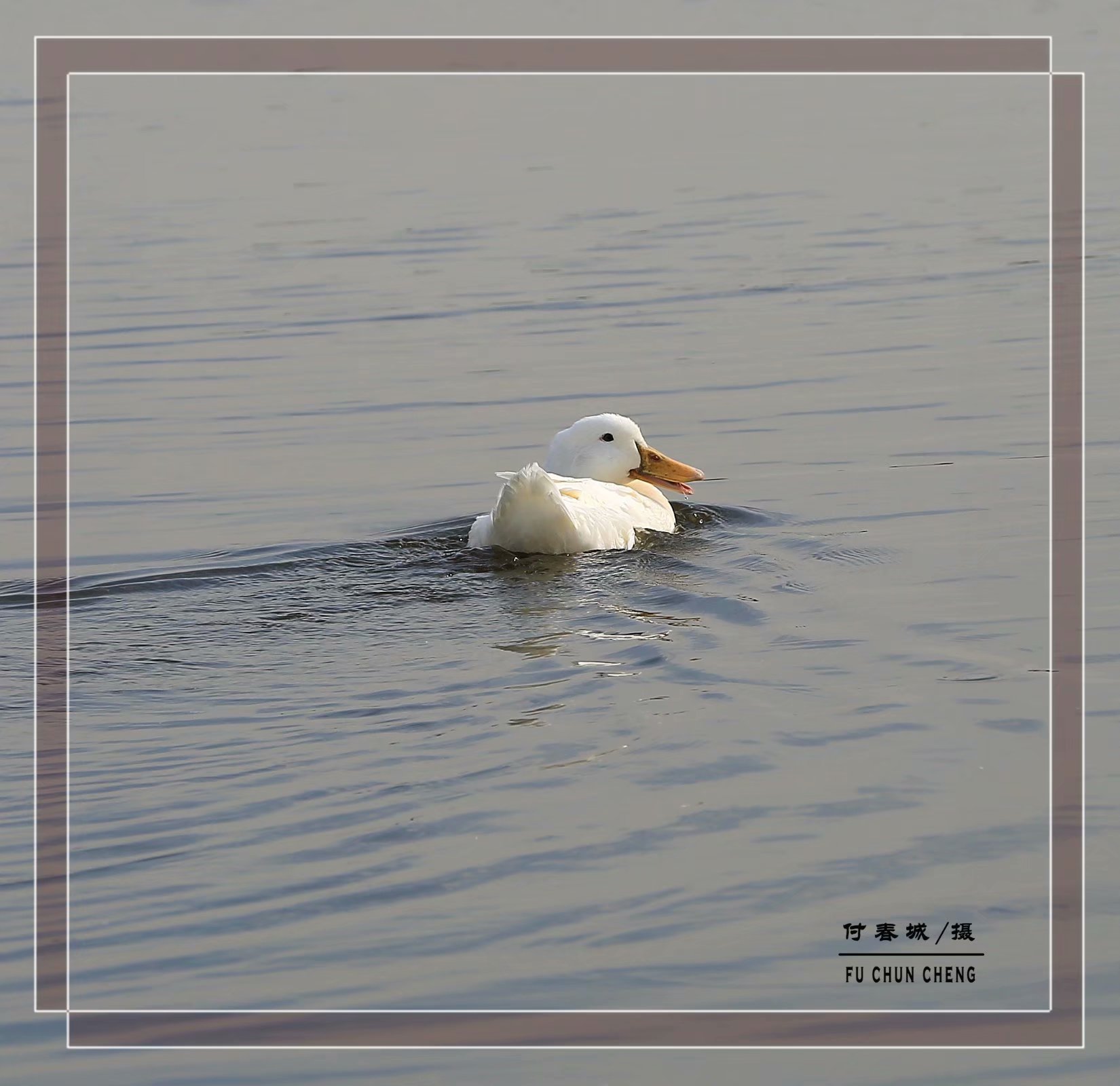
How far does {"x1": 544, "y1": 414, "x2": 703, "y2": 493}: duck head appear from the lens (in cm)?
1074

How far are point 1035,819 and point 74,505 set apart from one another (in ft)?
22.2

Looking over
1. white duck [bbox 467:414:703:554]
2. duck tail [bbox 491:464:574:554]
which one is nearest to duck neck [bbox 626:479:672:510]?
white duck [bbox 467:414:703:554]

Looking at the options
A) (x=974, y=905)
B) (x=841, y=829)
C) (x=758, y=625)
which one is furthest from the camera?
(x=758, y=625)

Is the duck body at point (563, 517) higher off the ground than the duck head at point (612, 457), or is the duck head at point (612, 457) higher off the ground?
the duck head at point (612, 457)

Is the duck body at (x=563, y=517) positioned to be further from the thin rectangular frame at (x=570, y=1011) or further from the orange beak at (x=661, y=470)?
the thin rectangular frame at (x=570, y=1011)

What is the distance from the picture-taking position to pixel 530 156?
868 inches

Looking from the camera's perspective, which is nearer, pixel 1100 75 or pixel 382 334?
pixel 382 334

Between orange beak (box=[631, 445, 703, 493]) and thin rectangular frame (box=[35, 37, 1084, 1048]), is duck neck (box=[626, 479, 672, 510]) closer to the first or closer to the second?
orange beak (box=[631, 445, 703, 493])

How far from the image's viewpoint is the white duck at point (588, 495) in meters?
9.27

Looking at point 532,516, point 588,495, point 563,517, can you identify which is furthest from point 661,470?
point 532,516

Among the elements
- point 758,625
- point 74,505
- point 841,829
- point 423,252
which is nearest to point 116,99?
point 423,252

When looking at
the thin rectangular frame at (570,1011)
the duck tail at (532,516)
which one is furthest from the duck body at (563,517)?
the thin rectangular frame at (570,1011)

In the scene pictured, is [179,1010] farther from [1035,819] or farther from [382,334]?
[382,334]

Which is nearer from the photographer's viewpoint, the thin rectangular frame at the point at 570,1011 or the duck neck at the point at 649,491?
the thin rectangular frame at the point at 570,1011
